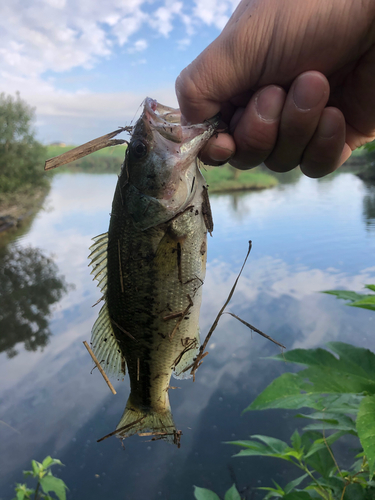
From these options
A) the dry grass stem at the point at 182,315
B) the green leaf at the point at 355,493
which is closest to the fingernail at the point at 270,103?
the dry grass stem at the point at 182,315

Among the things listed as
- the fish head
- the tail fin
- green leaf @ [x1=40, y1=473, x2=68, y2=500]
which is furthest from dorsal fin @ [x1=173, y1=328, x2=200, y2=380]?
green leaf @ [x1=40, y1=473, x2=68, y2=500]

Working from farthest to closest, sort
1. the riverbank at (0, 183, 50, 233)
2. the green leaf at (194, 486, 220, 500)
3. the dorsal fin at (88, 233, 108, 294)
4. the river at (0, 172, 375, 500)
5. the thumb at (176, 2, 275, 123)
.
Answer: the riverbank at (0, 183, 50, 233)
the river at (0, 172, 375, 500)
the green leaf at (194, 486, 220, 500)
the dorsal fin at (88, 233, 108, 294)
the thumb at (176, 2, 275, 123)

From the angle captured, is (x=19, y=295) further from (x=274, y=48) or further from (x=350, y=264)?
(x=274, y=48)

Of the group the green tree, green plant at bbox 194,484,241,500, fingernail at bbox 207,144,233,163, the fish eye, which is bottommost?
green plant at bbox 194,484,241,500

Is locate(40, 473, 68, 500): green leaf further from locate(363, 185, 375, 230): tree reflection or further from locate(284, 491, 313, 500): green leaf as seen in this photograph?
locate(363, 185, 375, 230): tree reflection

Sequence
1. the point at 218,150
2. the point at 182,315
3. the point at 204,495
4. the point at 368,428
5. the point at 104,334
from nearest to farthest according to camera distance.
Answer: the point at 368,428, the point at 182,315, the point at 218,150, the point at 104,334, the point at 204,495

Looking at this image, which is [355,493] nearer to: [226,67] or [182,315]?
[182,315]

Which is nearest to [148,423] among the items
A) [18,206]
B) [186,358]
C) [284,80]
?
[186,358]

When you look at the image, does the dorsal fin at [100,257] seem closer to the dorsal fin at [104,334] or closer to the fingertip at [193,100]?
the dorsal fin at [104,334]
